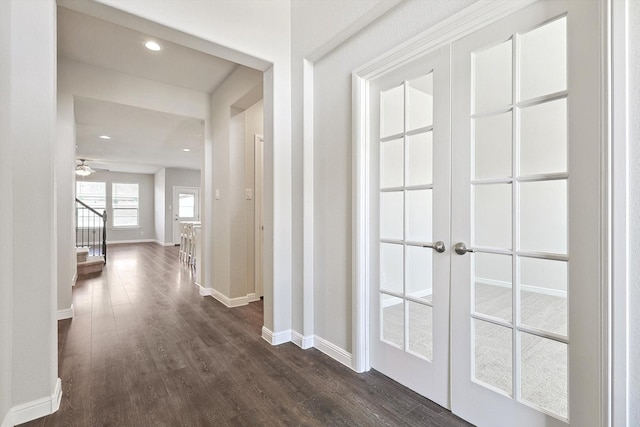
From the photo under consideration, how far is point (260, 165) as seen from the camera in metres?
4.06

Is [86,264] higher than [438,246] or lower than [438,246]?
lower

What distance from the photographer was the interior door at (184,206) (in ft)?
34.3

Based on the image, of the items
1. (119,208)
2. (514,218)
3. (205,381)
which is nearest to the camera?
(514,218)

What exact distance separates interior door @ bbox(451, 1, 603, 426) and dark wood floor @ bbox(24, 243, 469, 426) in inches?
16.8

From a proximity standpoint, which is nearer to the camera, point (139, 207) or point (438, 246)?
point (438, 246)

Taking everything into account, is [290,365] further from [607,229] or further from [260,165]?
[260,165]

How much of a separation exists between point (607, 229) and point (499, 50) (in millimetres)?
999

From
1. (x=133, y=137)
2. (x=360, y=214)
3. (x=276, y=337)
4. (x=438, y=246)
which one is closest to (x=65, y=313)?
(x=276, y=337)

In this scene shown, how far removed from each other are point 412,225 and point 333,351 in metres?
1.19

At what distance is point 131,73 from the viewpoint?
370 centimetres

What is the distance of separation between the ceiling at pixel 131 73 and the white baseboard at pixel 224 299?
2.01 m

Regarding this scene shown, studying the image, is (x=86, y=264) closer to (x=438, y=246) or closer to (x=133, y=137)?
(x=133, y=137)

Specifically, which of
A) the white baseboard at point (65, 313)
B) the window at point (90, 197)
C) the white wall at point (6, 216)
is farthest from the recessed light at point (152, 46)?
the window at point (90, 197)

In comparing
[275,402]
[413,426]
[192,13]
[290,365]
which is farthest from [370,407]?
[192,13]
